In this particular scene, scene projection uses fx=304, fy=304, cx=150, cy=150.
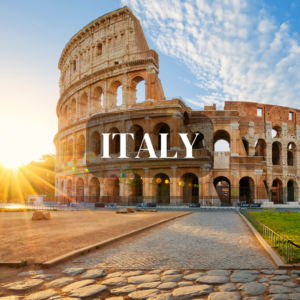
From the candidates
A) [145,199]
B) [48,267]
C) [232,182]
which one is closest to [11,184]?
[145,199]

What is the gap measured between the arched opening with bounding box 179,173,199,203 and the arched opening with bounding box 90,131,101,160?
11.8 meters

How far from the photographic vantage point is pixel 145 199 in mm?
32875

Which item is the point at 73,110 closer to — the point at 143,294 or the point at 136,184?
the point at 136,184

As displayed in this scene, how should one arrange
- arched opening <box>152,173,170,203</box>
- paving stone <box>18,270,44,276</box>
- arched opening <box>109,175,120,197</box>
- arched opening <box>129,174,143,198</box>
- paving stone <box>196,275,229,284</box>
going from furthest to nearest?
arched opening <box>109,175,120,197</box> < arched opening <box>152,173,170,203</box> < arched opening <box>129,174,143,198</box> < paving stone <box>18,270,44,276</box> < paving stone <box>196,275,229,284</box>

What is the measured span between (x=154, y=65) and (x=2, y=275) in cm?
3268

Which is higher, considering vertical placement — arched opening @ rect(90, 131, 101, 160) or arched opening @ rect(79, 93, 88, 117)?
arched opening @ rect(79, 93, 88, 117)

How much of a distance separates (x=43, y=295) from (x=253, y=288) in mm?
3111

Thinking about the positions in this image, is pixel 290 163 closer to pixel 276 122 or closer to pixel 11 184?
pixel 276 122

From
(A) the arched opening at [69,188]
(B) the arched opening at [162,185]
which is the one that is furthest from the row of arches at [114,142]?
(B) the arched opening at [162,185]

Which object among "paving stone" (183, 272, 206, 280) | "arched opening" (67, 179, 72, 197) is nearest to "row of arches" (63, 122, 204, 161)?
"arched opening" (67, 179, 72, 197)

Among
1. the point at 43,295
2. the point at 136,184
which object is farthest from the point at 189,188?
the point at 43,295

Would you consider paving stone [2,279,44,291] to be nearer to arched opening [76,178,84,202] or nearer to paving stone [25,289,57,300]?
paving stone [25,289,57,300]

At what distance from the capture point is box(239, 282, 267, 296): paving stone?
4.46 metres

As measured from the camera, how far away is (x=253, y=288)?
15.2 ft
